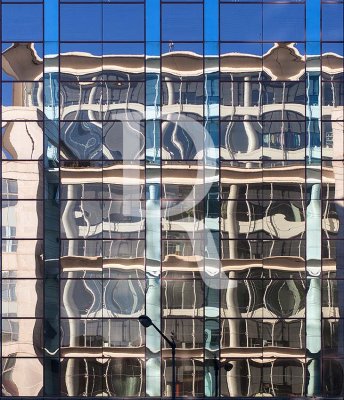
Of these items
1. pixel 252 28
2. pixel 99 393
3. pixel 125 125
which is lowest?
pixel 99 393

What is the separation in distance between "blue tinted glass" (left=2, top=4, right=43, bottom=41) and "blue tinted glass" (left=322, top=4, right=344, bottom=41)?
1149 centimetres

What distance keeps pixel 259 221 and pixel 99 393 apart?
9.38 meters

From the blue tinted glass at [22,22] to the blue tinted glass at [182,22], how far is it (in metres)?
5.10

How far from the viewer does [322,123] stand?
24797 millimetres

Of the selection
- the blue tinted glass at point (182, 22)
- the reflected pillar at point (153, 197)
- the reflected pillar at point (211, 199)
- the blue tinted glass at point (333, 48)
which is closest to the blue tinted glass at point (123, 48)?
the reflected pillar at point (153, 197)

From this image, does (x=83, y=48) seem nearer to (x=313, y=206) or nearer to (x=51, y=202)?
(x=51, y=202)

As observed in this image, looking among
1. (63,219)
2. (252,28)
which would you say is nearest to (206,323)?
(63,219)

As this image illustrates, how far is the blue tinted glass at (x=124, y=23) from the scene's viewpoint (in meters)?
24.9

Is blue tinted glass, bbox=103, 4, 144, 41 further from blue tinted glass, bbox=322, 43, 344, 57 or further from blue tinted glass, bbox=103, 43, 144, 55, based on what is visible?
blue tinted glass, bbox=322, 43, 344, 57

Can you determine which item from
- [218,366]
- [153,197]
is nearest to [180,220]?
[153,197]

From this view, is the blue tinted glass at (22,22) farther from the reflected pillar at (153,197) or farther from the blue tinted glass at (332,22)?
the blue tinted glass at (332,22)

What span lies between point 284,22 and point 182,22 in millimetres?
4140

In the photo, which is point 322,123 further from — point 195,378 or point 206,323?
point 195,378

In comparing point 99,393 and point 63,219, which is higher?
point 63,219
